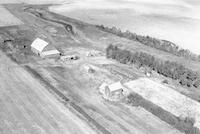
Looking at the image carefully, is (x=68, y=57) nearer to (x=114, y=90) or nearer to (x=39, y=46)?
(x=39, y=46)

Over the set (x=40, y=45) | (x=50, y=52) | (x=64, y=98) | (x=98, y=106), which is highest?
(x=40, y=45)

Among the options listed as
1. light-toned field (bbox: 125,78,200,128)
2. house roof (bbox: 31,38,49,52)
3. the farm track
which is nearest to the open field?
the farm track

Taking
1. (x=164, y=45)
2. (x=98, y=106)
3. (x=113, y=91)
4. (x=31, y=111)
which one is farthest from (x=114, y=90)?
(x=164, y=45)

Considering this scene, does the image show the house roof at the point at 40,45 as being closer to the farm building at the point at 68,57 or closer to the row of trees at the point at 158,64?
the farm building at the point at 68,57

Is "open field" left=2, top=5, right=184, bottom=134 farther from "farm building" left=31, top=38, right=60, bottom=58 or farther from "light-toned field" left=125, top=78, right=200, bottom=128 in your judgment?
"light-toned field" left=125, top=78, right=200, bottom=128

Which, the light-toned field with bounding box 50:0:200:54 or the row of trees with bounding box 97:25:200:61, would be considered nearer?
the row of trees with bounding box 97:25:200:61

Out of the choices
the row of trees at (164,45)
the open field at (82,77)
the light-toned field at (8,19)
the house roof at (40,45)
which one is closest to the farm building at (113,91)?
the open field at (82,77)
